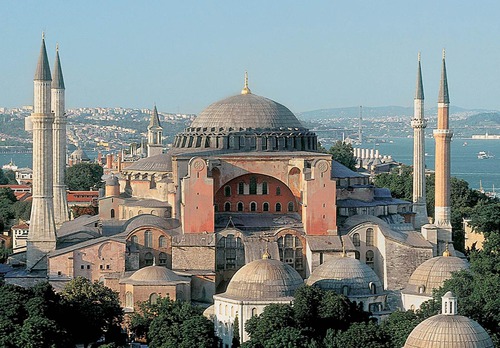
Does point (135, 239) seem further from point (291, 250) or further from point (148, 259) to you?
point (291, 250)

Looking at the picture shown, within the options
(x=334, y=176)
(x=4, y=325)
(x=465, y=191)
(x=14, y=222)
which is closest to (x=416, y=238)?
(x=334, y=176)

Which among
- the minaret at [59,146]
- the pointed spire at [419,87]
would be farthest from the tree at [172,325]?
the pointed spire at [419,87]

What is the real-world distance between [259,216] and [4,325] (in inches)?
461

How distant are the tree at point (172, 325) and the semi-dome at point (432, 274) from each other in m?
5.28

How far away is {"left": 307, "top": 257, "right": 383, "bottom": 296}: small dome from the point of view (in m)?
35.3

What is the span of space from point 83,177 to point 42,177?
1349 inches

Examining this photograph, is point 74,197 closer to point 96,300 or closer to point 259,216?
point 259,216

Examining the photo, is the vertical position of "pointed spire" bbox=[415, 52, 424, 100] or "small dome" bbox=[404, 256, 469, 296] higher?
"pointed spire" bbox=[415, 52, 424, 100]

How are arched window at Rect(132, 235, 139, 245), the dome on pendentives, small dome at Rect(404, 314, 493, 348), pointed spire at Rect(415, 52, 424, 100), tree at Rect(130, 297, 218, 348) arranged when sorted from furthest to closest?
1. pointed spire at Rect(415, 52, 424, 100)
2. arched window at Rect(132, 235, 139, 245)
3. the dome on pendentives
4. tree at Rect(130, 297, 218, 348)
5. small dome at Rect(404, 314, 493, 348)

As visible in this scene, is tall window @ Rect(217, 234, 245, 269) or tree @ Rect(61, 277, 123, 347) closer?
tree @ Rect(61, 277, 123, 347)

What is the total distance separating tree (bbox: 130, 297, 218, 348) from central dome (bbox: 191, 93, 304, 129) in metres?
9.26

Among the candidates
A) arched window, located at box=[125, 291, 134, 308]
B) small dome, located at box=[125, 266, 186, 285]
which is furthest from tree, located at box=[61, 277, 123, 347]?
small dome, located at box=[125, 266, 186, 285]

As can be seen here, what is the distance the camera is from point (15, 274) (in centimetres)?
4044

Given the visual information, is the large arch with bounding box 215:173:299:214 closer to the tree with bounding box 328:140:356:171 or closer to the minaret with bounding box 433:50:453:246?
the minaret with bounding box 433:50:453:246
